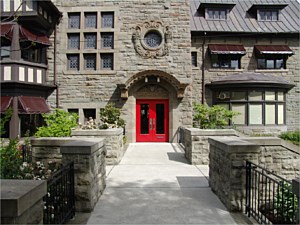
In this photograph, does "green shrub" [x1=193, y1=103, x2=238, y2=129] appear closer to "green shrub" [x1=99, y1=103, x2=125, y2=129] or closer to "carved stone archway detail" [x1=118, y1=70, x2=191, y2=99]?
"carved stone archway detail" [x1=118, y1=70, x2=191, y2=99]

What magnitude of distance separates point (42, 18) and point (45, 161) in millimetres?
10496

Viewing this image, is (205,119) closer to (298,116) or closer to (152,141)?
(152,141)

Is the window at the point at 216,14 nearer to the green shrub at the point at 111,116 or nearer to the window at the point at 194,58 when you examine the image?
the window at the point at 194,58

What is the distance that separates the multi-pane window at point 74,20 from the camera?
16.8 m

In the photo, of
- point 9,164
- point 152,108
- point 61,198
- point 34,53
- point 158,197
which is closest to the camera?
point 61,198

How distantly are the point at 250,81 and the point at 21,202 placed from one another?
53.1 feet

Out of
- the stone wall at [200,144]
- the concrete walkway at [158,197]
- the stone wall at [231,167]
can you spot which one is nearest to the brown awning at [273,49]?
the stone wall at [200,144]

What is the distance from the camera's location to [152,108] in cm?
1656

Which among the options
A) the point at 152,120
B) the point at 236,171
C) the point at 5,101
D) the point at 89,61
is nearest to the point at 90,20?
the point at 89,61

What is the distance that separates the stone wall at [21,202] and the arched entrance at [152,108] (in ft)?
42.3

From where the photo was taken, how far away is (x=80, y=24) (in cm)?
1662

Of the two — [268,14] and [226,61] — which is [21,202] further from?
[268,14]

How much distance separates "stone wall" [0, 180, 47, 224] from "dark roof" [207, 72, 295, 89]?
1545 cm

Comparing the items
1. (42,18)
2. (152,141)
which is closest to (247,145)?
(152,141)
